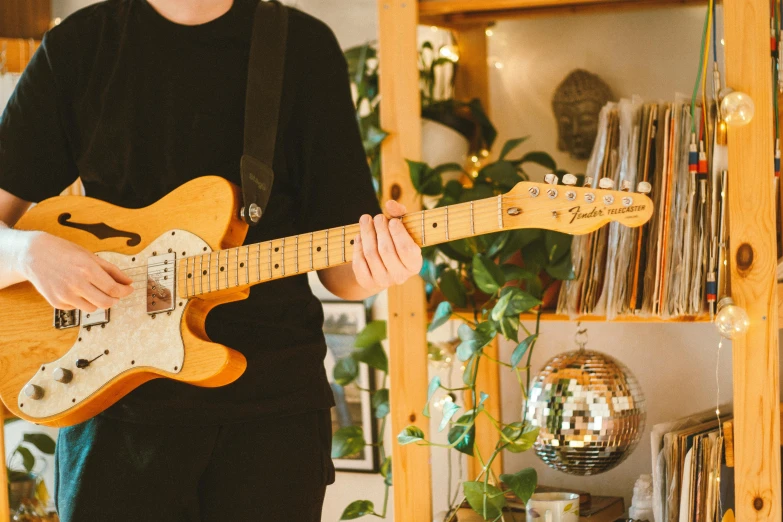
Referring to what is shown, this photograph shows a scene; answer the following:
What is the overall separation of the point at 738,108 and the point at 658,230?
251 mm

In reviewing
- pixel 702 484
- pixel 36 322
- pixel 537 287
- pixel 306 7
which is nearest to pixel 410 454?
pixel 537 287

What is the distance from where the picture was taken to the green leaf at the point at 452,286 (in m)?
1.54

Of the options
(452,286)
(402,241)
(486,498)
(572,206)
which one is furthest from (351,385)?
(572,206)

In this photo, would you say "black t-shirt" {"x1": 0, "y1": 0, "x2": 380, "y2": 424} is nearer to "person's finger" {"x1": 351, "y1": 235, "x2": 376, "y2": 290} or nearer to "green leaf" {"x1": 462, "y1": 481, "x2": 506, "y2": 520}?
"person's finger" {"x1": 351, "y1": 235, "x2": 376, "y2": 290}

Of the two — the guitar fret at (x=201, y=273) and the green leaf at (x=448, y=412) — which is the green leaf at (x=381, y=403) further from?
the guitar fret at (x=201, y=273)

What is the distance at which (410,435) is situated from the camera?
1424 mm

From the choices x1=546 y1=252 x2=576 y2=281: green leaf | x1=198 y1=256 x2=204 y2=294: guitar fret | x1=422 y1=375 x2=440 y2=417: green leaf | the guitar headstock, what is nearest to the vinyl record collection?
x1=546 y1=252 x2=576 y2=281: green leaf

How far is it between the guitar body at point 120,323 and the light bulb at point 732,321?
693 millimetres

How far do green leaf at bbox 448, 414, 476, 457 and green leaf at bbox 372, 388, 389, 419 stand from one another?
35 cm

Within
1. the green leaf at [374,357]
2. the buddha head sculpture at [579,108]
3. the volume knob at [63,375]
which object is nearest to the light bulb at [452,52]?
the buddha head sculpture at [579,108]

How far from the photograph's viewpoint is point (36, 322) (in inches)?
45.6

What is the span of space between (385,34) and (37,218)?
2.16 ft

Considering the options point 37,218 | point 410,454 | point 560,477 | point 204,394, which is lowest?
point 560,477

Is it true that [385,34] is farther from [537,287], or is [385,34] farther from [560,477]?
[560,477]
